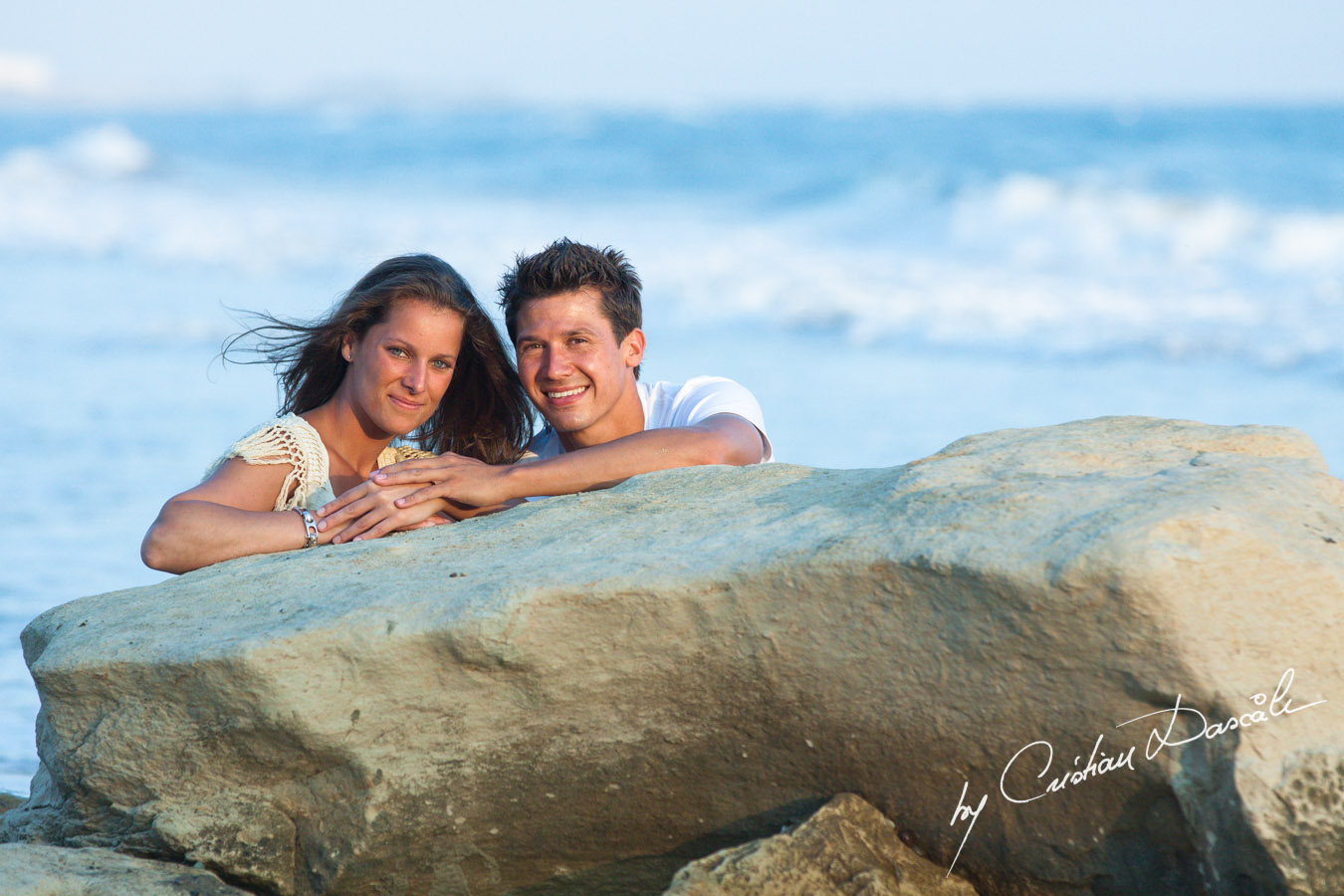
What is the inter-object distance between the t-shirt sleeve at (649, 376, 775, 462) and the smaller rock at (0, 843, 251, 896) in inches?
83.1

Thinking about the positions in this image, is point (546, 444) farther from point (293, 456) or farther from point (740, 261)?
point (740, 261)

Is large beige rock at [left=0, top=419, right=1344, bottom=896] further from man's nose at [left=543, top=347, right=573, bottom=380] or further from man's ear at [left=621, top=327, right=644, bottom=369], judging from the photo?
man's ear at [left=621, top=327, right=644, bottom=369]

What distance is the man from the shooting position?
13.0 ft

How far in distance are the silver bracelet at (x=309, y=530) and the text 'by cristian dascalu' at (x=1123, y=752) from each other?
5.81ft

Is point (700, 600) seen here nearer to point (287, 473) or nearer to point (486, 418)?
point (287, 473)

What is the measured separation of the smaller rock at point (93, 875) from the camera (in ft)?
8.52

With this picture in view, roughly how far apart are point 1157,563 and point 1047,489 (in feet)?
1.14

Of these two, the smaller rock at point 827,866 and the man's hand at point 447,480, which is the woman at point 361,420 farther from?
the smaller rock at point 827,866

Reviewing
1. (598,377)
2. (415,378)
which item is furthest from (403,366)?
(598,377)

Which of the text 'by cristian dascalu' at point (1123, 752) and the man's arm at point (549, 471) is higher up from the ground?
the man's arm at point (549, 471)

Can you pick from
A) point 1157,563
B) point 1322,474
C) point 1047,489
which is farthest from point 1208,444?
point 1157,563

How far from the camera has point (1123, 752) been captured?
2227 mm

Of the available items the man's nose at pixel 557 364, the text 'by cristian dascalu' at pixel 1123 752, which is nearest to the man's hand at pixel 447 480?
the man's nose at pixel 557 364

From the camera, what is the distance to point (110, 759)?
277cm
